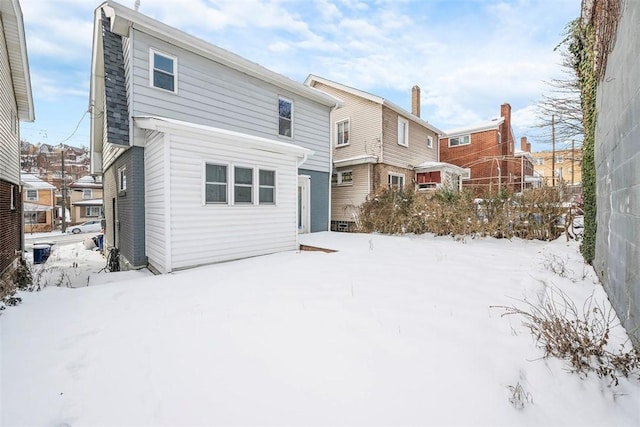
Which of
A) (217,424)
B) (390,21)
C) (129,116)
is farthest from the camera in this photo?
(390,21)

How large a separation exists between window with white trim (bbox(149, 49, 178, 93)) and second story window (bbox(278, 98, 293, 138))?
3.79 meters

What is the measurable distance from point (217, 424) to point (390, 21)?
1055 cm

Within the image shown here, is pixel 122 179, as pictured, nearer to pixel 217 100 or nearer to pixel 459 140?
pixel 217 100

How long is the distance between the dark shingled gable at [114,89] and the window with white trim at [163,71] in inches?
31.7

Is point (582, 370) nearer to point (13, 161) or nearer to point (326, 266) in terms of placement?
point (326, 266)

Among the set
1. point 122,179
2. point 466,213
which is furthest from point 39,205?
point 466,213

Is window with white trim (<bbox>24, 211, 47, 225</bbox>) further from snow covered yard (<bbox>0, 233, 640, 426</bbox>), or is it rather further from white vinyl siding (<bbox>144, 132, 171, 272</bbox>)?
snow covered yard (<bbox>0, 233, 640, 426</bbox>)

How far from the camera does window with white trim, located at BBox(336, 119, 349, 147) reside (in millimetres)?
15859

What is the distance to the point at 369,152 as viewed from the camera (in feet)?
48.0

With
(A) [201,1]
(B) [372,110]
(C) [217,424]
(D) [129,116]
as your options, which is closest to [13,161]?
(D) [129,116]

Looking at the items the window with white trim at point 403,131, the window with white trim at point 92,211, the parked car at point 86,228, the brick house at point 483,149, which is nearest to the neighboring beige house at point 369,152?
the window with white trim at point 403,131

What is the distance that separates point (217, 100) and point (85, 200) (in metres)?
38.1

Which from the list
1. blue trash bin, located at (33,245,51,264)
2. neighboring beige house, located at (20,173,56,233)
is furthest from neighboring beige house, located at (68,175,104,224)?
blue trash bin, located at (33,245,51,264)

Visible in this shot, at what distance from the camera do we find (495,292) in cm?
412
